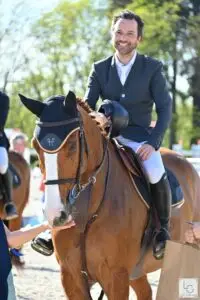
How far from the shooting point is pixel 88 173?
200 inches

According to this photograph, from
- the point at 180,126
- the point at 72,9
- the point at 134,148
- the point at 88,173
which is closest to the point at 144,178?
the point at 134,148

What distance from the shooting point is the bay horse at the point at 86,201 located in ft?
15.3

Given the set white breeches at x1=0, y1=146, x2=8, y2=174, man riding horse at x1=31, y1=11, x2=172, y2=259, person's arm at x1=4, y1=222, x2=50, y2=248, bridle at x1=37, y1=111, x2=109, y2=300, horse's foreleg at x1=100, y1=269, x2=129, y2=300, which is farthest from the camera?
white breeches at x1=0, y1=146, x2=8, y2=174

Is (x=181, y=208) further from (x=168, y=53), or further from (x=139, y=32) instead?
(x=168, y=53)

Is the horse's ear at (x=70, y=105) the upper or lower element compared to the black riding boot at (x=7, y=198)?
upper

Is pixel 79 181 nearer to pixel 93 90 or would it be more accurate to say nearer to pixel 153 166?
pixel 153 166

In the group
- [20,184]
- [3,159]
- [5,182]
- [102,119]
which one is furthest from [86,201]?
[20,184]

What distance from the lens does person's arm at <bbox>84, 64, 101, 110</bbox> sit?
5.99 meters

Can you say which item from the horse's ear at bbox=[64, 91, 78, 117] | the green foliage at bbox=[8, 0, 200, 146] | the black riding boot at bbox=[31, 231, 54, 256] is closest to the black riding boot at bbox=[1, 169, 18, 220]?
the black riding boot at bbox=[31, 231, 54, 256]

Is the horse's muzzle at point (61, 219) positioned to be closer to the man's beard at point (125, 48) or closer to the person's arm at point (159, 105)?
the person's arm at point (159, 105)

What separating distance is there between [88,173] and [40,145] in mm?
534

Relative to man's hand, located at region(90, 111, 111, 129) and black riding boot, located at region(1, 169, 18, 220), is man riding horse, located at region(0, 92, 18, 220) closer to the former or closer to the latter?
black riding boot, located at region(1, 169, 18, 220)

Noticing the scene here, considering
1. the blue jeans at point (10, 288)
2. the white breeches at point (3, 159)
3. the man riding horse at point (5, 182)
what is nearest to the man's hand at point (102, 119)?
the blue jeans at point (10, 288)

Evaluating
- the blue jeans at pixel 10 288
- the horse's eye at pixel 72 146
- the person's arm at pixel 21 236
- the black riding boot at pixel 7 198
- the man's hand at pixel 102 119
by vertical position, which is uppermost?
the man's hand at pixel 102 119
